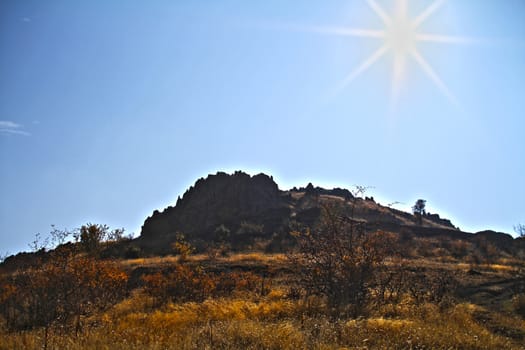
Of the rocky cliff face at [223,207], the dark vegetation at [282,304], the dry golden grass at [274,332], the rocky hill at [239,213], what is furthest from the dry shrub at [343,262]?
the rocky cliff face at [223,207]

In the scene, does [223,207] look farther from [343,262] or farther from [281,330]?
[281,330]

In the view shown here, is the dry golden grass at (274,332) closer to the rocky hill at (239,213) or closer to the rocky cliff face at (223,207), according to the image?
the rocky hill at (239,213)

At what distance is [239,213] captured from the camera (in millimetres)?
61531

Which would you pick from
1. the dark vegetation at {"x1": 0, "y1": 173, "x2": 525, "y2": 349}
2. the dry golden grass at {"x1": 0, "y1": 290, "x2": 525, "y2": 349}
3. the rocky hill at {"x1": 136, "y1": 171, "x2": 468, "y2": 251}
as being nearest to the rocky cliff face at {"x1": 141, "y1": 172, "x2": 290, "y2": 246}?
the rocky hill at {"x1": 136, "y1": 171, "x2": 468, "y2": 251}

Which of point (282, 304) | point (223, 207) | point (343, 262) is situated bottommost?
point (282, 304)

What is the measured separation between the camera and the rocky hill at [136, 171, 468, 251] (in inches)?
2028

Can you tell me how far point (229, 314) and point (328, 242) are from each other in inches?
162

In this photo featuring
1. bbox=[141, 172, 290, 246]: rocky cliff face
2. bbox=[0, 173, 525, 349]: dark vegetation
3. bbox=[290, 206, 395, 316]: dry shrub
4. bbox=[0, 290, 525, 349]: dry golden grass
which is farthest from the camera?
bbox=[141, 172, 290, 246]: rocky cliff face

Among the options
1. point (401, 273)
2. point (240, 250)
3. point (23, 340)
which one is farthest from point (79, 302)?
point (240, 250)

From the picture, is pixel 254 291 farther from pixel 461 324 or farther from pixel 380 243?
pixel 461 324

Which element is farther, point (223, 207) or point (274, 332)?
point (223, 207)

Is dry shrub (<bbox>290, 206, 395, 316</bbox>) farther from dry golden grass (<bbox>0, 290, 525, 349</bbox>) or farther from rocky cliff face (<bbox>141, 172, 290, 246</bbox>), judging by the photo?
rocky cliff face (<bbox>141, 172, 290, 246</bbox>)

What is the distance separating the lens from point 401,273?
1474cm

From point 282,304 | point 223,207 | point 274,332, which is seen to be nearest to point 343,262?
point 282,304
